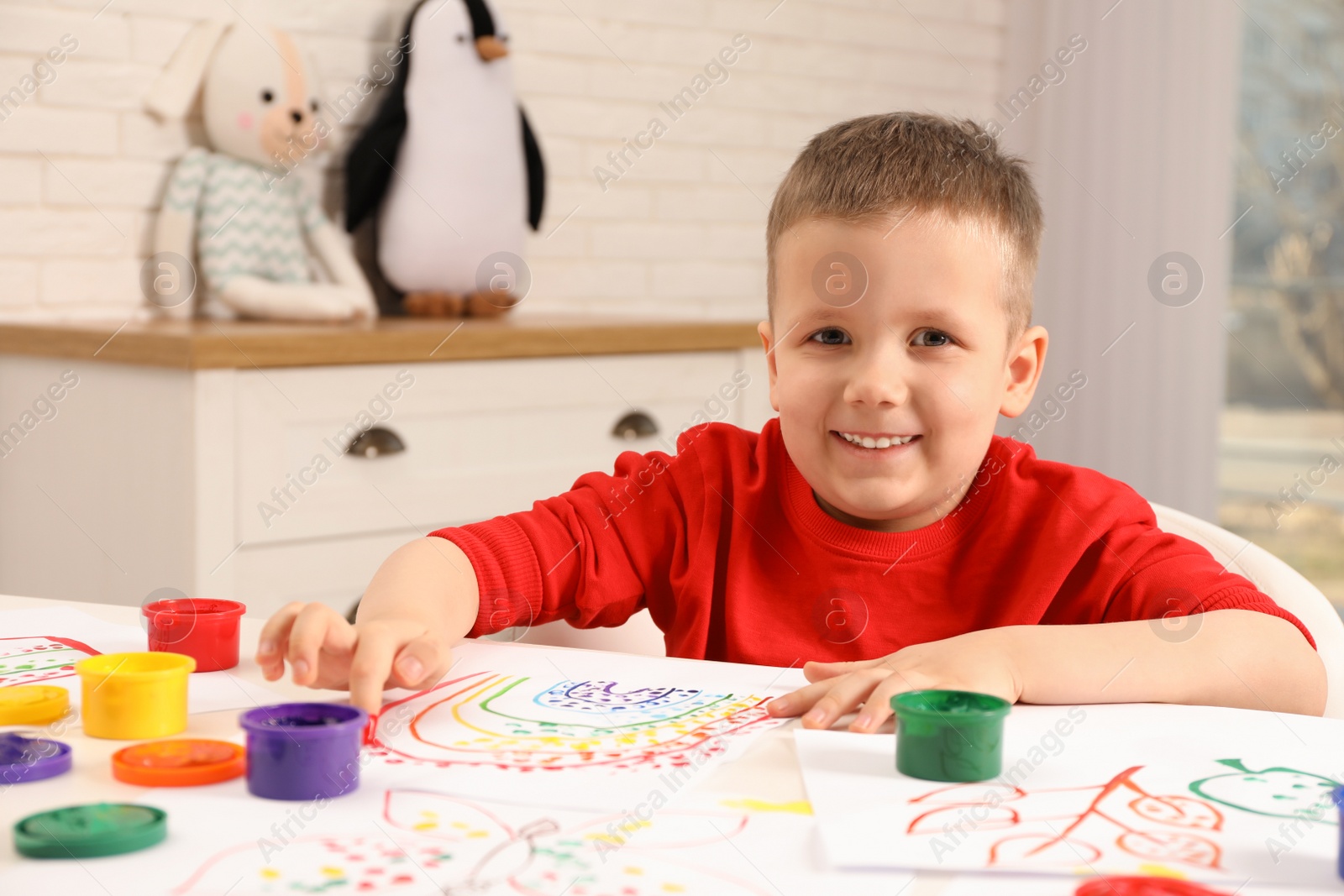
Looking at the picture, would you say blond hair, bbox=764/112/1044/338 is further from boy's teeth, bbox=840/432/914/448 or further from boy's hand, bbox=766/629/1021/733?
boy's hand, bbox=766/629/1021/733

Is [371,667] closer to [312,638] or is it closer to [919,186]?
[312,638]

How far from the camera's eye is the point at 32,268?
1.90 meters

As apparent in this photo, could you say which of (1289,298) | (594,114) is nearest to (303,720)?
(594,114)

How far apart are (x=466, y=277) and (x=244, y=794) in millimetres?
1722

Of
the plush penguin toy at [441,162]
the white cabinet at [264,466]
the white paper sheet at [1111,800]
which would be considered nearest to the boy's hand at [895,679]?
the white paper sheet at [1111,800]

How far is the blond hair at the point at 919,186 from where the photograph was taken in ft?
3.18

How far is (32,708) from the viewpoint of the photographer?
655 millimetres

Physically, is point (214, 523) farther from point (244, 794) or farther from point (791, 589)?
point (244, 794)

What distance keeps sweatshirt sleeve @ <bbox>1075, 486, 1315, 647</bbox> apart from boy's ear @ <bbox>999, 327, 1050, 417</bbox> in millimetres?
122

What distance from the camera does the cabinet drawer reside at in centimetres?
164

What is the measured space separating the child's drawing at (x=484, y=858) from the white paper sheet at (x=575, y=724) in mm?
28

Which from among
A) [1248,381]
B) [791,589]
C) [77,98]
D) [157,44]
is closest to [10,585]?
[77,98]

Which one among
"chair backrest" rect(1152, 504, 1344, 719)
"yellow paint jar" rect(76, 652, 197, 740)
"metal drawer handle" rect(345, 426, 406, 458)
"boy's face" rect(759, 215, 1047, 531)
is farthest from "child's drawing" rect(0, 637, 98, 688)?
"metal drawer handle" rect(345, 426, 406, 458)

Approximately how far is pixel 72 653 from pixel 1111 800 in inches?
23.2
